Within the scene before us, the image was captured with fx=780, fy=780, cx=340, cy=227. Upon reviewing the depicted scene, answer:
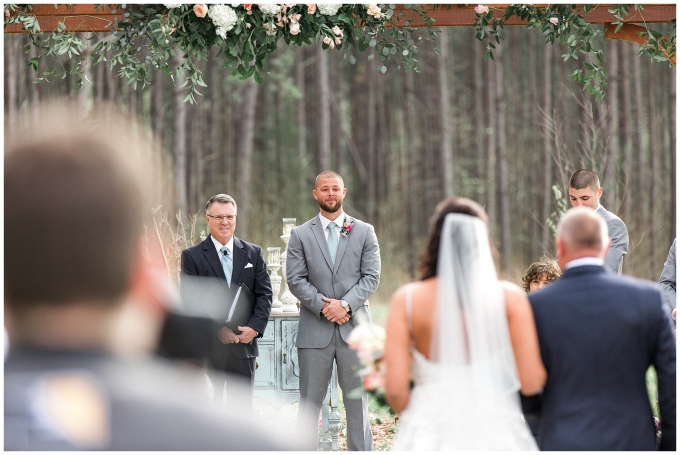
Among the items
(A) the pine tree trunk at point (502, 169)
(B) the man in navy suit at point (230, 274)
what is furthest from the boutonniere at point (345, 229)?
(A) the pine tree trunk at point (502, 169)

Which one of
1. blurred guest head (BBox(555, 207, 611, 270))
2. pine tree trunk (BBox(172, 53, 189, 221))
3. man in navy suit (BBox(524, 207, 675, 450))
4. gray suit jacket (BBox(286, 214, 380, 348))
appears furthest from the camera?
pine tree trunk (BBox(172, 53, 189, 221))

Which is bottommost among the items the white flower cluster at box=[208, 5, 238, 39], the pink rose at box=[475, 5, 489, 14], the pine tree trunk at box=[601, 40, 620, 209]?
the white flower cluster at box=[208, 5, 238, 39]

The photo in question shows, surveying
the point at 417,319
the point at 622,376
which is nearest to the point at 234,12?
the point at 417,319

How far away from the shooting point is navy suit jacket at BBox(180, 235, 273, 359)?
5672mm

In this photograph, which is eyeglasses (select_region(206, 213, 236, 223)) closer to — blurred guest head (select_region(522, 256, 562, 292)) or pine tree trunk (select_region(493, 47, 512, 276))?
A: blurred guest head (select_region(522, 256, 562, 292))

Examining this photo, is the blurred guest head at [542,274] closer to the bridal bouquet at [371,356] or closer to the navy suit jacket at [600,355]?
the bridal bouquet at [371,356]

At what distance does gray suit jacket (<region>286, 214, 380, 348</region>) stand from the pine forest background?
11.5 metres

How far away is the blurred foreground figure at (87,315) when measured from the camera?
42.2 inches

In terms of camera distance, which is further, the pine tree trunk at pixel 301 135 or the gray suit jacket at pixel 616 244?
the pine tree trunk at pixel 301 135

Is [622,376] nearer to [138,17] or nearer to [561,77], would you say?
[138,17]

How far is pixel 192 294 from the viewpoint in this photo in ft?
17.6

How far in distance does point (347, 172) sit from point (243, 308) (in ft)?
59.7

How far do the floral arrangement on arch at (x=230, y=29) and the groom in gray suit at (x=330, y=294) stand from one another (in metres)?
1.11

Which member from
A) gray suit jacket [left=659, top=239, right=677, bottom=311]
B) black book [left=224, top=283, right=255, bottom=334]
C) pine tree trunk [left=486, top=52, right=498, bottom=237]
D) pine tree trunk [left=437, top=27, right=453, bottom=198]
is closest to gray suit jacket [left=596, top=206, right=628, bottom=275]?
gray suit jacket [left=659, top=239, right=677, bottom=311]
